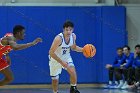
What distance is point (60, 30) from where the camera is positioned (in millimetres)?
14375

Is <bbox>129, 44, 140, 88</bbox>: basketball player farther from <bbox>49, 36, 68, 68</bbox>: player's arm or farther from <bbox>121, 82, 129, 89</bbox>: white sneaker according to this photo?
<bbox>49, 36, 68, 68</bbox>: player's arm

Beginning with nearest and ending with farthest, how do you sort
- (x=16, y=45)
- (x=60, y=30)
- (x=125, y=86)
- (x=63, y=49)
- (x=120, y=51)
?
(x=16, y=45) → (x=63, y=49) → (x=125, y=86) → (x=120, y=51) → (x=60, y=30)

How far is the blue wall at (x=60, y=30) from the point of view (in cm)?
1415

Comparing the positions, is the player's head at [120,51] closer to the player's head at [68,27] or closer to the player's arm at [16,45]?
the player's head at [68,27]

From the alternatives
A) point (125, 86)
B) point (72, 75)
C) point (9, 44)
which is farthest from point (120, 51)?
point (9, 44)

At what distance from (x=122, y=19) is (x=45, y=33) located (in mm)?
2940

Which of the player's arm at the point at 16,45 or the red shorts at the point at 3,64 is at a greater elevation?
the player's arm at the point at 16,45

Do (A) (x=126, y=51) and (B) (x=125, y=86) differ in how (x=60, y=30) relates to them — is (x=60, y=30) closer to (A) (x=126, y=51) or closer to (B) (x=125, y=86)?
(A) (x=126, y=51)

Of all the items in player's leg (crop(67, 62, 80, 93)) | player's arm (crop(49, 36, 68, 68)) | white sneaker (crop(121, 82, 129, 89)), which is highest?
player's arm (crop(49, 36, 68, 68))

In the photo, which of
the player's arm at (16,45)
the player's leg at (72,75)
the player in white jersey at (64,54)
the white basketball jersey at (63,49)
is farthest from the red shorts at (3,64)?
the player's leg at (72,75)

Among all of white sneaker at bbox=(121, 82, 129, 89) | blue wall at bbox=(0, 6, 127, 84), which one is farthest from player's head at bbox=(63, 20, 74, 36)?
blue wall at bbox=(0, 6, 127, 84)

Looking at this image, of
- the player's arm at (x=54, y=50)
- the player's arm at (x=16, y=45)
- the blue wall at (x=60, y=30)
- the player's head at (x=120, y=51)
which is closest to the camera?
the player's arm at (x=16, y=45)

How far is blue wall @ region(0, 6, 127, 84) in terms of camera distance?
14148 mm

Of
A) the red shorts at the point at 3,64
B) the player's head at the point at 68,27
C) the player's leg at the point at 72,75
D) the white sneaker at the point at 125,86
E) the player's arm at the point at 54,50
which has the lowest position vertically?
the white sneaker at the point at 125,86
